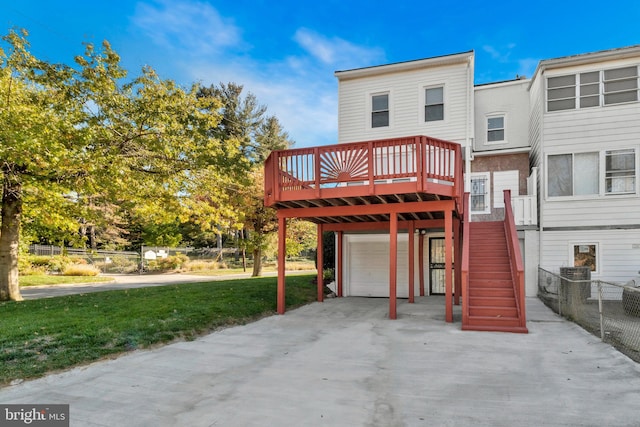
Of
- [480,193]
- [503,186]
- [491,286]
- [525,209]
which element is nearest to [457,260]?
[491,286]

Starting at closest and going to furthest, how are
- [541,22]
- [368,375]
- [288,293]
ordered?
1. [368,375]
2. [288,293]
3. [541,22]

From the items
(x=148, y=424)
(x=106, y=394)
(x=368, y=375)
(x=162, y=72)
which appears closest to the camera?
(x=148, y=424)

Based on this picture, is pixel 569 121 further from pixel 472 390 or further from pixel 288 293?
pixel 472 390

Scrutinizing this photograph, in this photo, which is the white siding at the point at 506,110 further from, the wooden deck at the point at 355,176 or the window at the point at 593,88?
the wooden deck at the point at 355,176

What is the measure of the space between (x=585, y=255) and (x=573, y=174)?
245 cm

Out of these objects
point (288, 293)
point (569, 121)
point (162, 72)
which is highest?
point (162, 72)

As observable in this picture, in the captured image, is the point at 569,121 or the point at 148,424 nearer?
the point at 148,424

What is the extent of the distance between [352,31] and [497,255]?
39.0 ft

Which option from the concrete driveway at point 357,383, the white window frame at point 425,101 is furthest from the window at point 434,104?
the concrete driveway at point 357,383

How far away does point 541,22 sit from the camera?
16250mm

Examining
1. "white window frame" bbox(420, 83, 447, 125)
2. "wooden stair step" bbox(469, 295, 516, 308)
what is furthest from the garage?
"wooden stair step" bbox(469, 295, 516, 308)

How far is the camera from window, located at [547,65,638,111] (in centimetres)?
1147

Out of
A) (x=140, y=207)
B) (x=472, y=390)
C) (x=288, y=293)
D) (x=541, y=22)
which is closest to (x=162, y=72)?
(x=140, y=207)

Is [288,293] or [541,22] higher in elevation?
[541,22]
